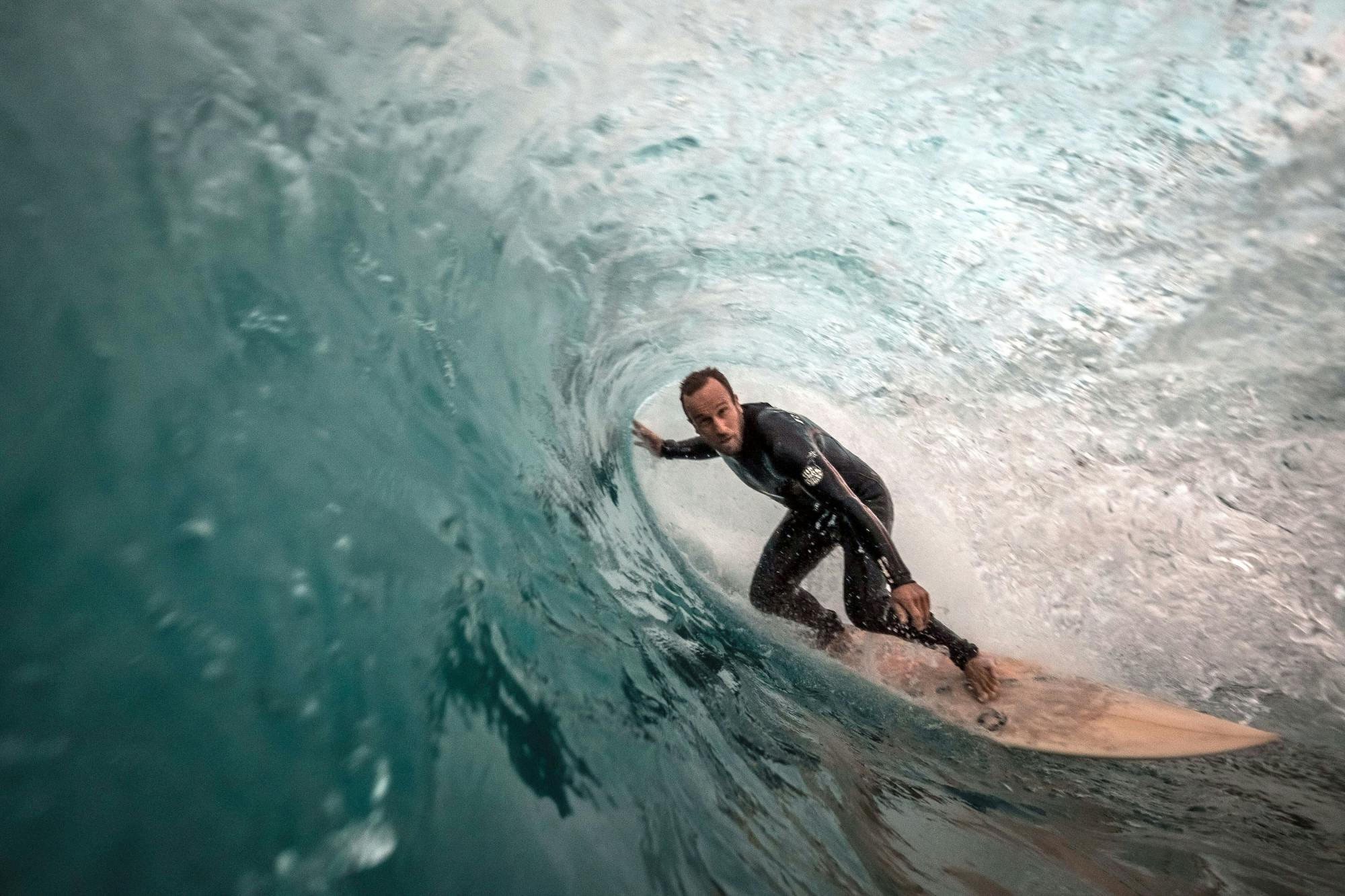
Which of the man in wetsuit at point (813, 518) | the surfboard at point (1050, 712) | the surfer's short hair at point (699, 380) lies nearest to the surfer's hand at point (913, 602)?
the man in wetsuit at point (813, 518)

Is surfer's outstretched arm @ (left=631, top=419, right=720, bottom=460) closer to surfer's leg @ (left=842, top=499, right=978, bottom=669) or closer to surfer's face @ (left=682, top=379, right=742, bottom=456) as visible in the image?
surfer's face @ (left=682, top=379, right=742, bottom=456)

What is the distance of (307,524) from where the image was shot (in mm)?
1785

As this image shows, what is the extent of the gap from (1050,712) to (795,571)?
1.26m

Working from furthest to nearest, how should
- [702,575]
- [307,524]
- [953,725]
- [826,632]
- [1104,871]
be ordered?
[702,575], [826,632], [953,725], [1104,871], [307,524]

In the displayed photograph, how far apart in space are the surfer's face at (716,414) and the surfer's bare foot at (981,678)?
143cm

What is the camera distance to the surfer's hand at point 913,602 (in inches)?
106

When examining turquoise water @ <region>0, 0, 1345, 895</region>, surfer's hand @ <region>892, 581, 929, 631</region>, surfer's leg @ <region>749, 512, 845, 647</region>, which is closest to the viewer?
turquoise water @ <region>0, 0, 1345, 895</region>

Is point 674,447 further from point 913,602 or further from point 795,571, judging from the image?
point 913,602

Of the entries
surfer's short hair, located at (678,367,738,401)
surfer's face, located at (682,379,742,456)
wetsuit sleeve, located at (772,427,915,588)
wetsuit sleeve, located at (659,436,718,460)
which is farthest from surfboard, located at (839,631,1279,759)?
surfer's short hair, located at (678,367,738,401)

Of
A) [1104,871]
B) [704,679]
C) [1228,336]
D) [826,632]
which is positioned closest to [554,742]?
[704,679]

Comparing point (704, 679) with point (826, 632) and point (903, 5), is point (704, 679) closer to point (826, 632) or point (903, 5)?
point (826, 632)

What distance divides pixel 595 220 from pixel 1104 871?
351 cm

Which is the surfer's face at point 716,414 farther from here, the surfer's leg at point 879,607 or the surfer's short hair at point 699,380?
the surfer's leg at point 879,607

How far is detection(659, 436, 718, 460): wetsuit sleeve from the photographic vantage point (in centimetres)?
346
